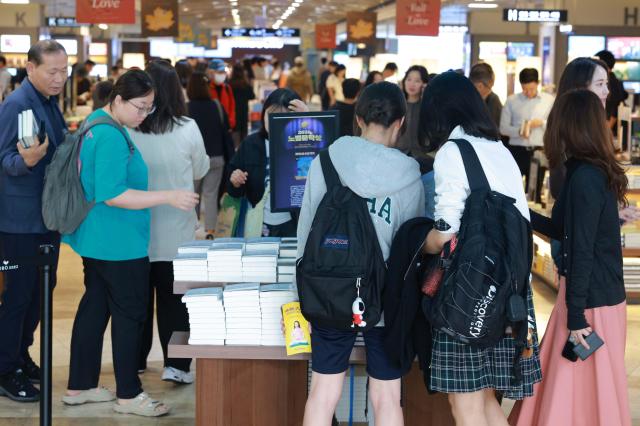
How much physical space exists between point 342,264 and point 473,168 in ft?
1.68

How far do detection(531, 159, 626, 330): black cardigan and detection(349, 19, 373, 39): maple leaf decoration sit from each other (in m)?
18.3

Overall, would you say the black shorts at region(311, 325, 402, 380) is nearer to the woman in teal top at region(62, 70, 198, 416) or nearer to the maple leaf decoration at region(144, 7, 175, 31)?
the woman in teal top at region(62, 70, 198, 416)

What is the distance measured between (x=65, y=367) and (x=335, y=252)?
8.50 feet

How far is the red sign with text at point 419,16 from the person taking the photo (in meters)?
15.9

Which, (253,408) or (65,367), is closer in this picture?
(253,408)

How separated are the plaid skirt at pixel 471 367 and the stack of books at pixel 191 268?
3.26 feet

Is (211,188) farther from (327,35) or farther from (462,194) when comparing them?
(327,35)

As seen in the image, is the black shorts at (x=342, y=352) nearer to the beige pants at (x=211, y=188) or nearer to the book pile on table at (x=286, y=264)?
the book pile on table at (x=286, y=264)

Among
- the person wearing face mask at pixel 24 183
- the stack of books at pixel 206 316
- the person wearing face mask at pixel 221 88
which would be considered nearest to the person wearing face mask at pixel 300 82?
→ the person wearing face mask at pixel 221 88

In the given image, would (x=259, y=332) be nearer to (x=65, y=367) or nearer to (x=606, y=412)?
(x=606, y=412)

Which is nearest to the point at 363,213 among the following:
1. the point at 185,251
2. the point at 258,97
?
the point at 185,251

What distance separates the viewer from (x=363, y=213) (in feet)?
10.7

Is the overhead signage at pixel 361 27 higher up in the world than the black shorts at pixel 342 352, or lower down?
higher up

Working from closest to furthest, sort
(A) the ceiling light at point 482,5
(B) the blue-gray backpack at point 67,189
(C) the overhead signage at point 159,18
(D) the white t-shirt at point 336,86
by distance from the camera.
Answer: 1. (B) the blue-gray backpack at point 67,189
2. (C) the overhead signage at point 159,18
3. (D) the white t-shirt at point 336,86
4. (A) the ceiling light at point 482,5
